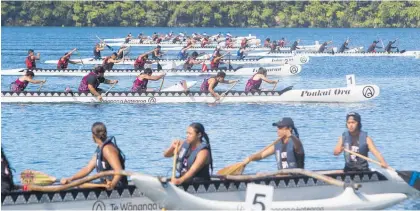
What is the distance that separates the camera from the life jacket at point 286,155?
21.6m

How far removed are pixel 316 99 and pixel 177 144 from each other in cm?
2370

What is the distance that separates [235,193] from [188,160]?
3.44 ft

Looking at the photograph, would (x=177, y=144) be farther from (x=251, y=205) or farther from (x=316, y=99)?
(x=316, y=99)

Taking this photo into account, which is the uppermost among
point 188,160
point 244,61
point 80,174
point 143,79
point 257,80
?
point 188,160

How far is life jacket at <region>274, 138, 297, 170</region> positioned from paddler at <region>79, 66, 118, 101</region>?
19863 millimetres

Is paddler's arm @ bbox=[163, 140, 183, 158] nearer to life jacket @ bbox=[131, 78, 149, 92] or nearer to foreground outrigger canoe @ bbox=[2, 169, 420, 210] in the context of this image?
foreground outrigger canoe @ bbox=[2, 169, 420, 210]

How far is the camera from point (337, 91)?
43.9m

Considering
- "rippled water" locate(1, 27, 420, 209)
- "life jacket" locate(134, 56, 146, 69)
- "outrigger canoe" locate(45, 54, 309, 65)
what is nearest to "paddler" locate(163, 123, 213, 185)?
"rippled water" locate(1, 27, 420, 209)

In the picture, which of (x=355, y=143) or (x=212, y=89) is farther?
(x=212, y=89)

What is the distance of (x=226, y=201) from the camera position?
67.5 feet

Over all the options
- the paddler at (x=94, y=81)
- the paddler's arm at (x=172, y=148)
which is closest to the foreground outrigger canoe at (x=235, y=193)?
the paddler's arm at (x=172, y=148)

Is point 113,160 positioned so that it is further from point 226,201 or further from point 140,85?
point 140,85

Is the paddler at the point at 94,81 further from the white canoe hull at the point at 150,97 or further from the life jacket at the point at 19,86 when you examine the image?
the life jacket at the point at 19,86

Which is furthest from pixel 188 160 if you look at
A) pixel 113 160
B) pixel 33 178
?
pixel 33 178
